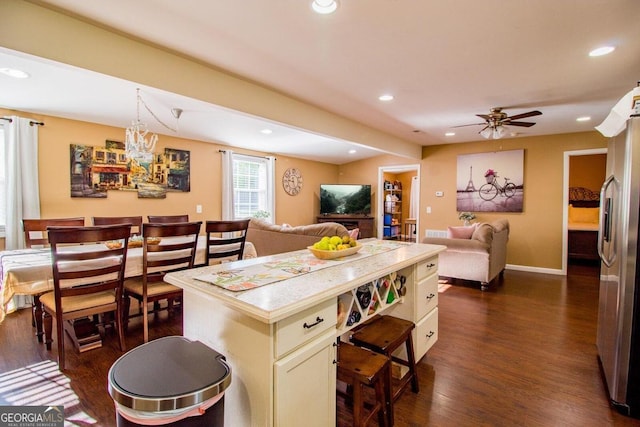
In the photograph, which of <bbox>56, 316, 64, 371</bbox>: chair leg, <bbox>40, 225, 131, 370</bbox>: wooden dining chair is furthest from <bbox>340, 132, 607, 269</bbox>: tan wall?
<bbox>56, 316, 64, 371</bbox>: chair leg

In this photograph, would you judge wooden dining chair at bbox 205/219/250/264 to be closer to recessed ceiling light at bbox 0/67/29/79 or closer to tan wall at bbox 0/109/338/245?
recessed ceiling light at bbox 0/67/29/79

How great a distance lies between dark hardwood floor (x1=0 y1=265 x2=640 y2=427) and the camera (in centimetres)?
180

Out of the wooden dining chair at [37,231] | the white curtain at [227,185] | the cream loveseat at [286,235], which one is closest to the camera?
the wooden dining chair at [37,231]

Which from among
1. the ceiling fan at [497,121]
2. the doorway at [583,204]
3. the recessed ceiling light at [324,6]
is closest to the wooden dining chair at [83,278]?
the recessed ceiling light at [324,6]

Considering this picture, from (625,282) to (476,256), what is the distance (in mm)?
2513

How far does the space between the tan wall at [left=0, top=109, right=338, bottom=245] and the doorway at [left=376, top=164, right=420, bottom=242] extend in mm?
2272

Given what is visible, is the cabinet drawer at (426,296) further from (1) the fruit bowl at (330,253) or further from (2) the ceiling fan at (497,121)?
(2) the ceiling fan at (497,121)

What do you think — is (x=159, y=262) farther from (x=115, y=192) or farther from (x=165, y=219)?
(x=115, y=192)

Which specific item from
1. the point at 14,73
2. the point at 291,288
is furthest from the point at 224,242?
the point at 14,73

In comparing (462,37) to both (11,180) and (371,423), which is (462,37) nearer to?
(371,423)

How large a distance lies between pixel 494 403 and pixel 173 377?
1.93m

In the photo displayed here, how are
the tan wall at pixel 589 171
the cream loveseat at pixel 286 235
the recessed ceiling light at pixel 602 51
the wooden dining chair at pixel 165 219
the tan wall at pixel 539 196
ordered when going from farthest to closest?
the tan wall at pixel 589 171, the tan wall at pixel 539 196, the wooden dining chair at pixel 165 219, the cream loveseat at pixel 286 235, the recessed ceiling light at pixel 602 51

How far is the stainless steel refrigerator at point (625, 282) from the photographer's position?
177 centimetres

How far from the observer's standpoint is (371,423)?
5.67 feet
